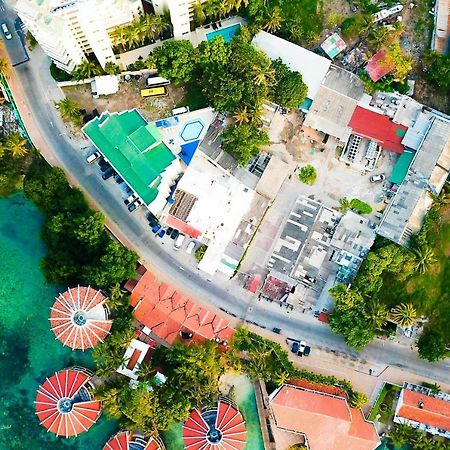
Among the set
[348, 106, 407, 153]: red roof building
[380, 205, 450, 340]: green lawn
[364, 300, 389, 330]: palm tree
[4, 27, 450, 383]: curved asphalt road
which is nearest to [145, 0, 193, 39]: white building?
[4, 27, 450, 383]: curved asphalt road

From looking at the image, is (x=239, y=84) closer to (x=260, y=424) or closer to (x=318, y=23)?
(x=318, y=23)

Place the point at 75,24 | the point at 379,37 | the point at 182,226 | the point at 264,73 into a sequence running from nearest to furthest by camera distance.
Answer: the point at 75,24
the point at 264,73
the point at 182,226
the point at 379,37

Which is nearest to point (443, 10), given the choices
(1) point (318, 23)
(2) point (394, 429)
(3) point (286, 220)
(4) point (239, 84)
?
(1) point (318, 23)

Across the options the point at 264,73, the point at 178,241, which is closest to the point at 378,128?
the point at 264,73

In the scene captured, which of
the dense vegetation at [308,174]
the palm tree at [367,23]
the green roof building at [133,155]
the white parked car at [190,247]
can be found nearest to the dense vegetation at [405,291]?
the dense vegetation at [308,174]

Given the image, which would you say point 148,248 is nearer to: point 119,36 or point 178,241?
point 178,241

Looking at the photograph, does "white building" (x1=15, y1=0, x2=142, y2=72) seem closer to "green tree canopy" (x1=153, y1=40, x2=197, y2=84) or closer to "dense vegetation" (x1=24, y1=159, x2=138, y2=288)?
"green tree canopy" (x1=153, y1=40, x2=197, y2=84)
